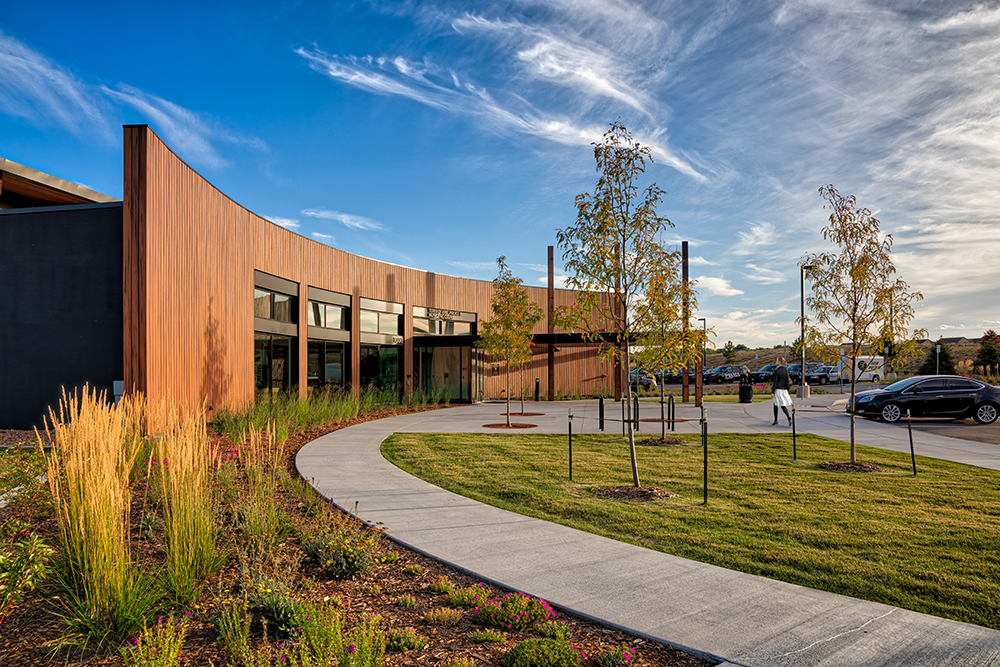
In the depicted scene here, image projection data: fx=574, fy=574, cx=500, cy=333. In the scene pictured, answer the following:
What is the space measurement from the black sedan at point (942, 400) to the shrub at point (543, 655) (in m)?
17.3

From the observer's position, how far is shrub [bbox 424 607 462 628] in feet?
12.7

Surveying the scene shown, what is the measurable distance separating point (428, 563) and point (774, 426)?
1377 centimetres

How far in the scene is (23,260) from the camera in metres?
12.4

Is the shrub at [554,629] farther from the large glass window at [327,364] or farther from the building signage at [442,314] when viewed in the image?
the building signage at [442,314]

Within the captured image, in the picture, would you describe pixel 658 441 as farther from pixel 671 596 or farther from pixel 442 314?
pixel 442 314

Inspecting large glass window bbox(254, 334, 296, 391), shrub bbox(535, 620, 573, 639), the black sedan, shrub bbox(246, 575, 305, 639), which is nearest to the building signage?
large glass window bbox(254, 334, 296, 391)

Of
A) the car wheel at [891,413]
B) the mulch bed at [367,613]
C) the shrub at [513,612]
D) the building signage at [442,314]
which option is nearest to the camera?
the mulch bed at [367,613]

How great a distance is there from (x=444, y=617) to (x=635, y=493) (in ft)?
14.4

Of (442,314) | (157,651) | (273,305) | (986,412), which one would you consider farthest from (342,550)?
(442,314)

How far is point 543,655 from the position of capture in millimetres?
3334

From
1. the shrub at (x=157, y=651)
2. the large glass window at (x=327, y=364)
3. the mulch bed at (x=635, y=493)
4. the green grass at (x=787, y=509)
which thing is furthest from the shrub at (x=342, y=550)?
the large glass window at (x=327, y=364)

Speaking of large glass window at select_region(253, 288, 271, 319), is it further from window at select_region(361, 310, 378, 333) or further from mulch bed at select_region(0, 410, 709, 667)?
mulch bed at select_region(0, 410, 709, 667)

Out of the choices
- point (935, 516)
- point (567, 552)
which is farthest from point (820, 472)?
point (567, 552)

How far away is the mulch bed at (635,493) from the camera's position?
7539 mm
